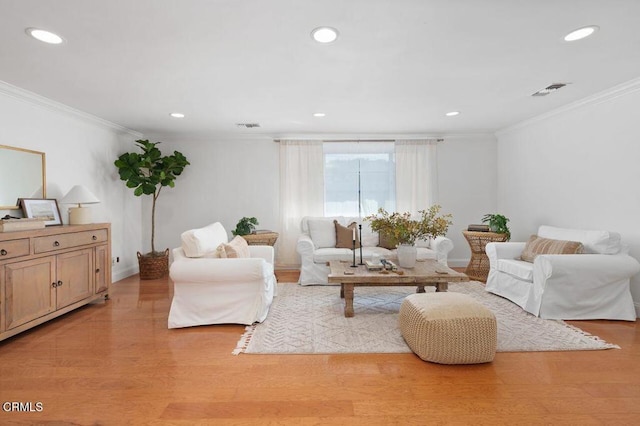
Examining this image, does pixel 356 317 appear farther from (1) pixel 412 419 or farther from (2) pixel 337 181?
(2) pixel 337 181

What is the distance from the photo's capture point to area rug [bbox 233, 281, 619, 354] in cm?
265

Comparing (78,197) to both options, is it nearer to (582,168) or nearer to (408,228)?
(408,228)

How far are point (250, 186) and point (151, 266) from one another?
2030mm

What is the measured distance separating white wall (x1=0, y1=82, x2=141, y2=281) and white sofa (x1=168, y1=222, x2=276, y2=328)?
2.02 meters

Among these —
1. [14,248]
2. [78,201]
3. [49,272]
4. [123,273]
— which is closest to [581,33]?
[14,248]

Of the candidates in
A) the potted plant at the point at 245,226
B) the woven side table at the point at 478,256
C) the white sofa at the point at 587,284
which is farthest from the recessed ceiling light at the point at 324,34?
Result: the woven side table at the point at 478,256

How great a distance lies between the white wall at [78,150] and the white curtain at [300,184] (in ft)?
8.19

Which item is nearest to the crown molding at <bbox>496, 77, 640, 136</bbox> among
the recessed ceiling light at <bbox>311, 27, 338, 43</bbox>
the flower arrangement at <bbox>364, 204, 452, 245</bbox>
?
the flower arrangement at <bbox>364, 204, 452, 245</bbox>

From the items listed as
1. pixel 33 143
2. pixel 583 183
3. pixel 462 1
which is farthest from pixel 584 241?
pixel 33 143

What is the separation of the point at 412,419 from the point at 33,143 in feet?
14.9

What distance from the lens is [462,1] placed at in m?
1.96

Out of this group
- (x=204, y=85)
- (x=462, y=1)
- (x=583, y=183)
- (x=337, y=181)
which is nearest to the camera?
(x=462, y=1)

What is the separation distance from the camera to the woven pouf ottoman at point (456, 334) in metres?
2.35

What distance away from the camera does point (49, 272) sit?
315cm
